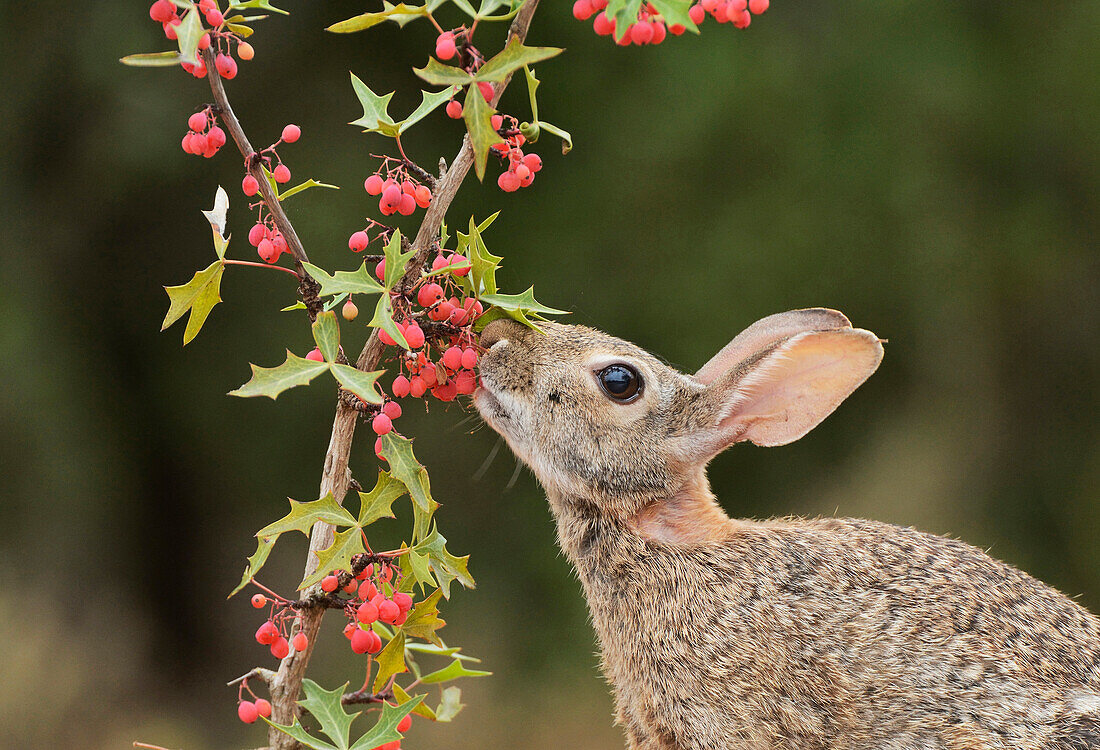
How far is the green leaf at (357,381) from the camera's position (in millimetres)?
1009

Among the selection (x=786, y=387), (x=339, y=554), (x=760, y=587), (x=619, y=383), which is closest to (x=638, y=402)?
(x=619, y=383)

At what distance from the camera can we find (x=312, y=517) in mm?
1130

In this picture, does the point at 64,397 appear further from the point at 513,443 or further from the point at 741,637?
the point at 741,637

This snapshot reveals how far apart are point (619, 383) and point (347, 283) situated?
32.4 inches

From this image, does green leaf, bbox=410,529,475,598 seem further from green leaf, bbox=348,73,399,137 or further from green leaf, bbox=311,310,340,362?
green leaf, bbox=348,73,399,137

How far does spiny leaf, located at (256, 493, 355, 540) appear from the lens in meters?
1.12

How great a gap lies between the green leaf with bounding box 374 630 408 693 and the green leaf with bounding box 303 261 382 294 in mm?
397

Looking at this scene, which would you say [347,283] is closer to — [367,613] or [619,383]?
[367,613]

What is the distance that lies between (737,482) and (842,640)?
2.06m

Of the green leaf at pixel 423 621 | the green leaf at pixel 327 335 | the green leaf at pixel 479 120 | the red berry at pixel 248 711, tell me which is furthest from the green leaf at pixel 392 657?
the green leaf at pixel 479 120

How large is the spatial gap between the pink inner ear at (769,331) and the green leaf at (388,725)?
82 cm

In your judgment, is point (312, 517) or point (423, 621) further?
point (423, 621)

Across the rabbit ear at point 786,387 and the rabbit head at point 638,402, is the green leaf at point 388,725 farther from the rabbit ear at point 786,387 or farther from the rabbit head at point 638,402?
the rabbit ear at point 786,387

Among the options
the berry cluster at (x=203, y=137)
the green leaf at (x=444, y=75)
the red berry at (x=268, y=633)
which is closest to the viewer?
the green leaf at (x=444, y=75)
